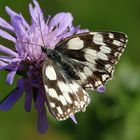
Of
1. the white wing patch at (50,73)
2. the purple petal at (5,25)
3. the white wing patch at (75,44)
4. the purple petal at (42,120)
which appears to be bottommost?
the purple petal at (42,120)

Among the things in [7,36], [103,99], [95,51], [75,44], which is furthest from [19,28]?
[103,99]

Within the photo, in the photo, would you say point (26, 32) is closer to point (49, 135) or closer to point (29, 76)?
point (29, 76)

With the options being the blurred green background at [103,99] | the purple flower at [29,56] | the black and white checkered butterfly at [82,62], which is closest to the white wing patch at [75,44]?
the black and white checkered butterfly at [82,62]

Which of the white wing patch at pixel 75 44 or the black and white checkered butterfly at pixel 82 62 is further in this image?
the white wing patch at pixel 75 44

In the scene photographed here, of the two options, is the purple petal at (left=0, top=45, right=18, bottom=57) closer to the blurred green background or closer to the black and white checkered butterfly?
the black and white checkered butterfly

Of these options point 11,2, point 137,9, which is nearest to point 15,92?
point 11,2

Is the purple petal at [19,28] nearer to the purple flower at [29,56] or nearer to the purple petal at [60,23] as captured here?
the purple flower at [29,56]

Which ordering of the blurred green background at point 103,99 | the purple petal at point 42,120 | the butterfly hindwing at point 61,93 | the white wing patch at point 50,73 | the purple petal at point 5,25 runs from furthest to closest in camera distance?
the blurred green background at point 103,99
the purple petal at point 5,25
the purple petal at point 42,120
the white wing patch at point 50,73
the butterfly hindwing at point 61,93
